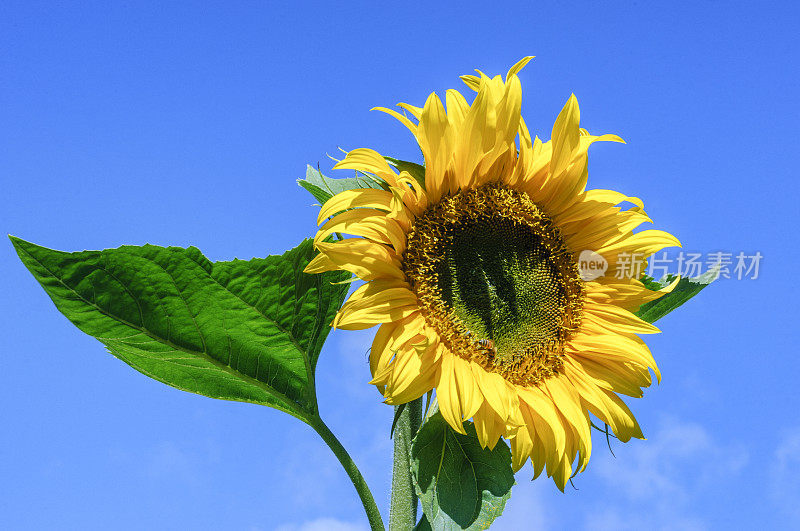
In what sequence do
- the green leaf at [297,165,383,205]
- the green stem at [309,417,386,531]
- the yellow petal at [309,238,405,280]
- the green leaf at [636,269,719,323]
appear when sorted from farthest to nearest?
the green leaf at [636,269,719,323] < the green stem at [309,417,386,531] < the green leaf at [297,165,383,205] < the yellow petal at [309,238,405,280]

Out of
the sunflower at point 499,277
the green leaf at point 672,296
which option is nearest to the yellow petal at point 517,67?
the sunflower at point 499,277

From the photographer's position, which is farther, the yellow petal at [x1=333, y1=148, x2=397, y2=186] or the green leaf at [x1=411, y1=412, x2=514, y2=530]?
the green leaf at [x1=411, y1=412, x2=514, y2=530]

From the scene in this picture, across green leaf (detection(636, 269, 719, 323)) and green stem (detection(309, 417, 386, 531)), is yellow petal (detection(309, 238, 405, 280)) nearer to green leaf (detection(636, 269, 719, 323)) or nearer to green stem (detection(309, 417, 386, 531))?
green stem (detection(309, 417, 386, 531))

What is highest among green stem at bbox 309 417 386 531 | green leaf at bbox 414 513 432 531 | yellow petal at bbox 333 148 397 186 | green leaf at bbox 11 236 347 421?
yellow petal at bbox 333 148 397 186

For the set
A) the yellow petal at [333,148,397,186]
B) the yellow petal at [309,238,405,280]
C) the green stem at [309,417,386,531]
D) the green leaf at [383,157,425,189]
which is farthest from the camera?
the green stem at [309,417,386,531]

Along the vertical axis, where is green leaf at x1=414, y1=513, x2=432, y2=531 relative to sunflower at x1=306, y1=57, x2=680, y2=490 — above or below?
below

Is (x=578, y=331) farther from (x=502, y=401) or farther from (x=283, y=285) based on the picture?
(x=283, y=285)

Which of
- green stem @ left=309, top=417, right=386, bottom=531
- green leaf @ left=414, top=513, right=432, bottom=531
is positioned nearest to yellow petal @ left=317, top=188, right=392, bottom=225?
green stem @ left=309, top=417, right=386, bottom=531

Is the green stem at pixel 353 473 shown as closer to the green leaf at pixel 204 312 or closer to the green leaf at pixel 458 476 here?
the green leaf at pixel 204 312
